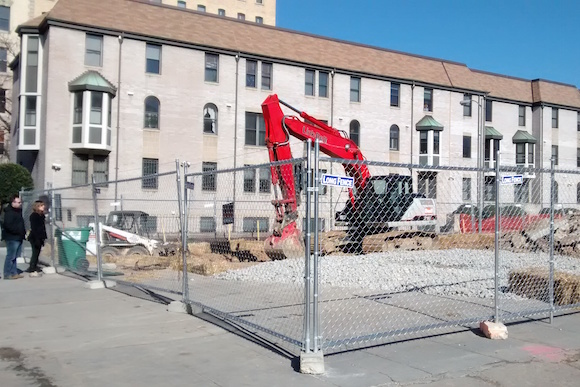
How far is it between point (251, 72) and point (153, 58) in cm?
568

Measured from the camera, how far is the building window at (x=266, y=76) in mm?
33812

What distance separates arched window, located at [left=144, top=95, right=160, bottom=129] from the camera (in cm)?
3095

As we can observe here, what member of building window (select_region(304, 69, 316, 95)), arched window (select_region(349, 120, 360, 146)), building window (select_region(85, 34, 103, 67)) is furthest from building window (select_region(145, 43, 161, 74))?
arched window (select_region(349, 120, 360, 146))

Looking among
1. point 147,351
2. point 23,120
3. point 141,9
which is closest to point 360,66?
point 141,9

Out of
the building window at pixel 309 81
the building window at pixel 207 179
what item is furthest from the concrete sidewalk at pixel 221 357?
the building window at pixel 309 81

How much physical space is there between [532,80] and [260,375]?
153ft

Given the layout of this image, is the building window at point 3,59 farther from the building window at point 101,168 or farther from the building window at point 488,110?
the building window at point 488,110

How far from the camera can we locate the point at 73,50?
96.0ft

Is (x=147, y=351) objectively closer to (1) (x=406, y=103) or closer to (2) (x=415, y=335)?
(2) (x=415, y=335)

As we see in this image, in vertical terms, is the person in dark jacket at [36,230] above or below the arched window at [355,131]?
below

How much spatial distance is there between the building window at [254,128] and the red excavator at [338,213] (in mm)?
15693

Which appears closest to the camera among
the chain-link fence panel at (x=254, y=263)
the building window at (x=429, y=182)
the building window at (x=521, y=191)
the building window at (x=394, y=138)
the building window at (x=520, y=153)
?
the chain-link fence panel at (x=254, y=263)

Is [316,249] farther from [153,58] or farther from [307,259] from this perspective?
→ [153,58]

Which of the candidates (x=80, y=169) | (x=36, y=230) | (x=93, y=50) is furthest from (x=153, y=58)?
(x=36, y=230)
